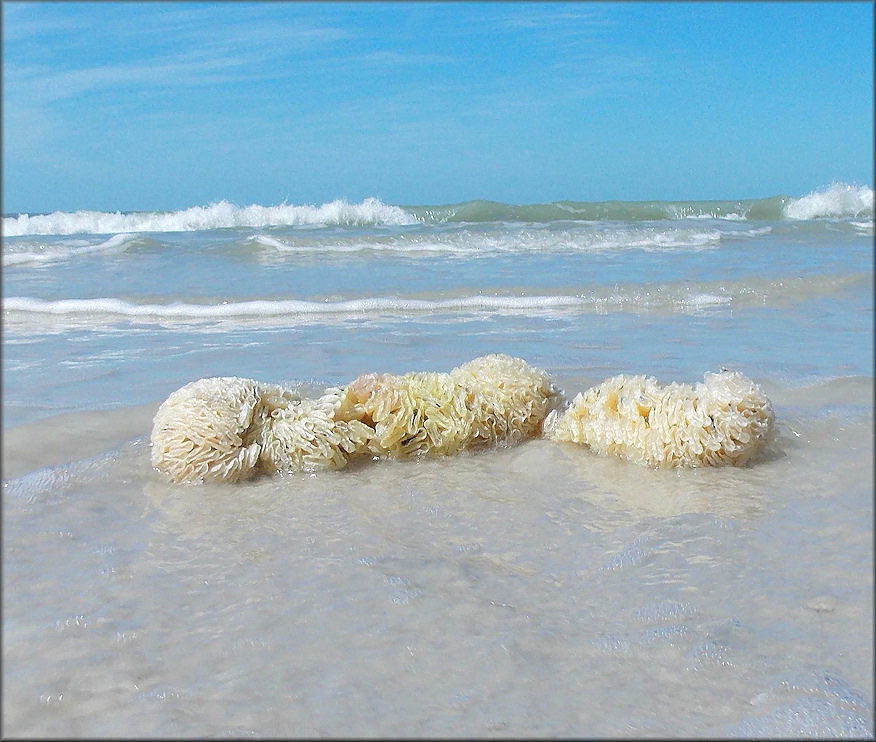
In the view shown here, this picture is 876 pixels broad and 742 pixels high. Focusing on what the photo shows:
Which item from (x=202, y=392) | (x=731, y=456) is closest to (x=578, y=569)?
(x=731, y=456)

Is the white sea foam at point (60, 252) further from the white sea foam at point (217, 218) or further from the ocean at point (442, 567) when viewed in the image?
the white sea foam at point (217, 218)

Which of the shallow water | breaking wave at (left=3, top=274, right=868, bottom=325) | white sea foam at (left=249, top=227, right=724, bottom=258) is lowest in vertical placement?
the shallow water

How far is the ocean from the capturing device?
1703 mm

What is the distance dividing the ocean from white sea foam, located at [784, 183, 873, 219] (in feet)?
59.0

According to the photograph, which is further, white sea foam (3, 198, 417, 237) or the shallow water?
white sea foam (3, 198, 417, 237)

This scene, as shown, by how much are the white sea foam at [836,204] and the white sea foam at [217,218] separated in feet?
33.4

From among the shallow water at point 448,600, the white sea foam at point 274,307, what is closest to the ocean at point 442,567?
the shallow water at point 448,600

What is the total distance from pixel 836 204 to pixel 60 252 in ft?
60.5

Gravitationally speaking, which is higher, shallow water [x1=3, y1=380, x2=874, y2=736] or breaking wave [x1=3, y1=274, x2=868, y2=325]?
breaking wave [x1=3, y1=274, x2=868, y2=325]

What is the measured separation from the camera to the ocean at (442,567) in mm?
1703

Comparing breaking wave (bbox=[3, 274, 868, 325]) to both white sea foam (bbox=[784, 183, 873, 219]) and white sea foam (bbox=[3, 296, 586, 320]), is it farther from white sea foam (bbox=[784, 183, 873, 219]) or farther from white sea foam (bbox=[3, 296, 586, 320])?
white sea foam (bbox=[784, 183, 873, 219])

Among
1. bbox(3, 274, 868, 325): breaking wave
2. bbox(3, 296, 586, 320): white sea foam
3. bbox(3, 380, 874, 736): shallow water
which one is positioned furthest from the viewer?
bbox(3, 296, 586, 320): white sea foam

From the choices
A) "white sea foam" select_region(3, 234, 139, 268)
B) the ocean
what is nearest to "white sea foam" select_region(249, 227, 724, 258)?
"white sea foam" select_region(3, 234, 139, 268)

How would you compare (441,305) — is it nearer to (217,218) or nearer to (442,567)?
(442,567)
